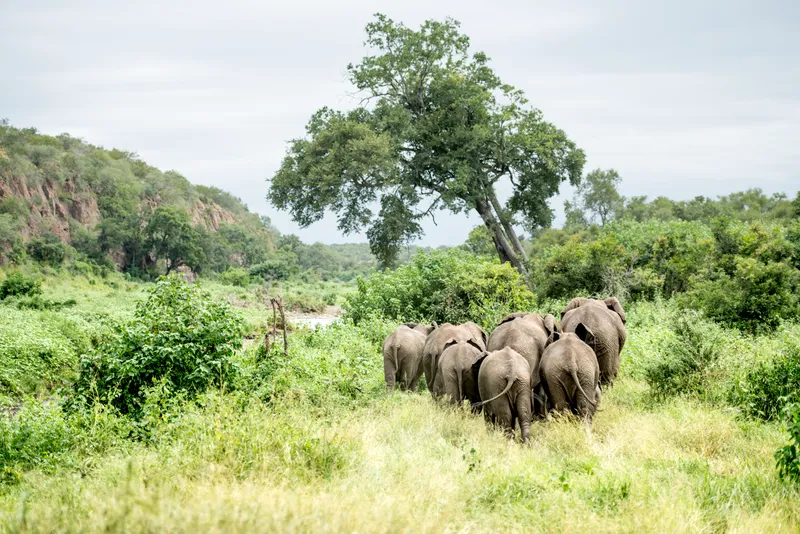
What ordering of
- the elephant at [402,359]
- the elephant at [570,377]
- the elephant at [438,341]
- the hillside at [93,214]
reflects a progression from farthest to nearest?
the hillside at [93,214], the elephant at [402,359], the elephant at [438,341], the elephant at [570,377]

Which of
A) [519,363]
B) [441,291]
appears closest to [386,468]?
[519,363]

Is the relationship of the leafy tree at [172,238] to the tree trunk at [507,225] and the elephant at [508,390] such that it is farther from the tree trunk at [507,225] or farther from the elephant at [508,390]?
the elephant at [508,390]

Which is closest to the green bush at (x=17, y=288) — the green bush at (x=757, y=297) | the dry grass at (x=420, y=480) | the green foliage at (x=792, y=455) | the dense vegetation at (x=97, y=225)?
the dense vegetation at (x=97, y=225)

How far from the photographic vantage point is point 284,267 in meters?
65.2

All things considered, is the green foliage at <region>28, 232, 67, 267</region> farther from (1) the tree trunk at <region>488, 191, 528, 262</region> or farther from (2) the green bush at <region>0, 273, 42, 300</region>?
(1) the tree trunk at <region>488, 191, 528, 262</region>

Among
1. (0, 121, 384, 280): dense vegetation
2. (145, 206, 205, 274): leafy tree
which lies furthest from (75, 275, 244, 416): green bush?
(145, 206, 205, 274): leafy tree

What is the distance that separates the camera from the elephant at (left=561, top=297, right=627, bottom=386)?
1114 centimetres

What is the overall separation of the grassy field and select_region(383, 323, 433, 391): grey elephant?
82 cm

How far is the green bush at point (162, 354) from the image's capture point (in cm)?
1020

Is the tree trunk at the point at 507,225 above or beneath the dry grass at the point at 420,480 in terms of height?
above

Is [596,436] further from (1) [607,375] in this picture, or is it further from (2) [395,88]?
(2) [395,88]

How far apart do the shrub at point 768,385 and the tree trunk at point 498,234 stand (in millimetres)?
17611

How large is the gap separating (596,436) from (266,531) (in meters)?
5.55

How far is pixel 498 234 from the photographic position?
28.0m
